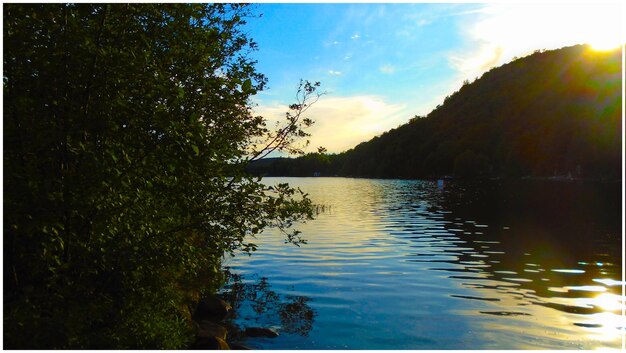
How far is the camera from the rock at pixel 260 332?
14.9 metres

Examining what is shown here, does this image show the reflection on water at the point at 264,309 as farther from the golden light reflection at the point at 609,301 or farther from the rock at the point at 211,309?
the golden light reflection at the point at 609,301

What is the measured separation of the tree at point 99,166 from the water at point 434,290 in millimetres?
5544

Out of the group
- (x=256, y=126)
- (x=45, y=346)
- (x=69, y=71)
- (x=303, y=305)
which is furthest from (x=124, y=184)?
(x=303, y=305)

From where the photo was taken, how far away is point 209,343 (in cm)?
1239

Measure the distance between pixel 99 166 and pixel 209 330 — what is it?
7.46m

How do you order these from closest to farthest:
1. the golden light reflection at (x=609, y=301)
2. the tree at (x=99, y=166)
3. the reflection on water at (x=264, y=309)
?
1. the tree at (x=99, y=166)
2. the reflection on water at (x=264, y=309)
3. the golden light reflection at (x=609, y=301)

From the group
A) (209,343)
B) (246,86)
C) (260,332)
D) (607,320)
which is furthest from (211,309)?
(607,320)

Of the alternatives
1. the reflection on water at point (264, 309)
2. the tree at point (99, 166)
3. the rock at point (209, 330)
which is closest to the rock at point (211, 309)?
the reflection on water at point (264, 309)

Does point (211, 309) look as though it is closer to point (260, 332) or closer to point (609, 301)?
point (260, 332)

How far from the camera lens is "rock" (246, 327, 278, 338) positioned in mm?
14922

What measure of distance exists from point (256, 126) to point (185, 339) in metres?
9.07

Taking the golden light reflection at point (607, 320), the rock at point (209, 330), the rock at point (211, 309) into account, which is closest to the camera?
the rock at point (209, 330)

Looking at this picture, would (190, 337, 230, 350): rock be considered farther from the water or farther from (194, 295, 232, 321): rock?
(194, 295, 232, 321): rock

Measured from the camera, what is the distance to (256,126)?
18078mm
